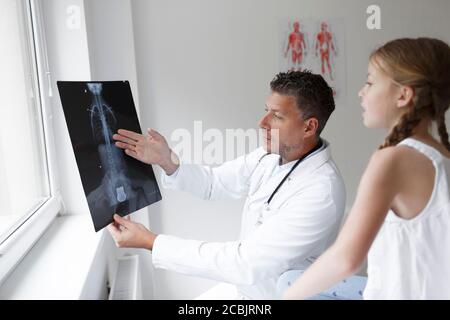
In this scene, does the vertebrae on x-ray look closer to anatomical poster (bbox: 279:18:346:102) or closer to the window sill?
the window sill

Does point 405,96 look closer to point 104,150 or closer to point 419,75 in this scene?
point 419,75

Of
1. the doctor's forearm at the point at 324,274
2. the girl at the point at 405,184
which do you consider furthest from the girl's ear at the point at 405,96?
the doctor's forearm at the point at 324,274

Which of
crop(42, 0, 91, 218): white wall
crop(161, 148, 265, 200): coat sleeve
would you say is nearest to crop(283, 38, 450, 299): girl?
crop(161, 148, 265, 200): coat sleeve

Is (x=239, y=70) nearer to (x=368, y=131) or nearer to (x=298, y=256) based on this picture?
(x=368, y=131)

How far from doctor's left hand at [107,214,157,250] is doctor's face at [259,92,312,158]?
0.39m

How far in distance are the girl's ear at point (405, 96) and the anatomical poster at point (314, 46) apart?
43.7 inches

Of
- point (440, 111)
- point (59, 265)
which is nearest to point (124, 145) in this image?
point (59, 265)

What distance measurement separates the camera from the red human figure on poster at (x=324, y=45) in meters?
1.55

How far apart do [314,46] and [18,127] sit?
119 centimetres

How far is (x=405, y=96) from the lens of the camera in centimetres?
53

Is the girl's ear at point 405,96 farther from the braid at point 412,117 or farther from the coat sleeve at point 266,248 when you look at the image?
the coat sleeve at point 266,248

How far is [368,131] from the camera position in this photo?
5.49 ft
